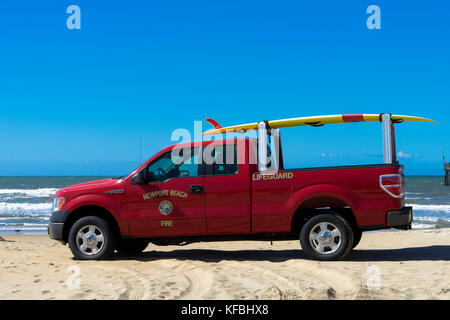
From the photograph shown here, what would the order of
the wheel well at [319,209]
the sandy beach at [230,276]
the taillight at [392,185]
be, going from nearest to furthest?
the sandy beach at [230,276] < the taillight at [392,185] < the wheel well at [319,209]

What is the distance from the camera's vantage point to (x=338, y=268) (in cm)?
648

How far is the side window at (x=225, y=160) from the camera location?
24.4 feet

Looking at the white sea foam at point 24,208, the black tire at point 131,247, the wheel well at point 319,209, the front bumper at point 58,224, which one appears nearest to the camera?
the wheel well at point 319,209

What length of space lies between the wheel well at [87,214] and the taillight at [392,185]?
4.22 meters

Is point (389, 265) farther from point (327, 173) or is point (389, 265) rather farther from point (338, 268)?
point (327, 173)

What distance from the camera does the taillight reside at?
7035 mm

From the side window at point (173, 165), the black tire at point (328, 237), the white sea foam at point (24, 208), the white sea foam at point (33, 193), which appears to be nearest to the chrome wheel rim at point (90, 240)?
the side window at point (173, 165)

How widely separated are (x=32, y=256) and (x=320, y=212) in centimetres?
538

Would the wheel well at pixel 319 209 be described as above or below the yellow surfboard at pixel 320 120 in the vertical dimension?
below

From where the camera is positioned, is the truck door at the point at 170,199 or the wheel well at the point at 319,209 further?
the truck door at the point at 170,199

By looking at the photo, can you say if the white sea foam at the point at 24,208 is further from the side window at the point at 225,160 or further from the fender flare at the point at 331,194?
the fender flare at the point at 331,194

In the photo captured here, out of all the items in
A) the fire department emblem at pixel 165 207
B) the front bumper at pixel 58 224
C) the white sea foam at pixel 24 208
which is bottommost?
the white sea foam at pixel 24 208

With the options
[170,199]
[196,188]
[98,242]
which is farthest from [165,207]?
[98,242]
